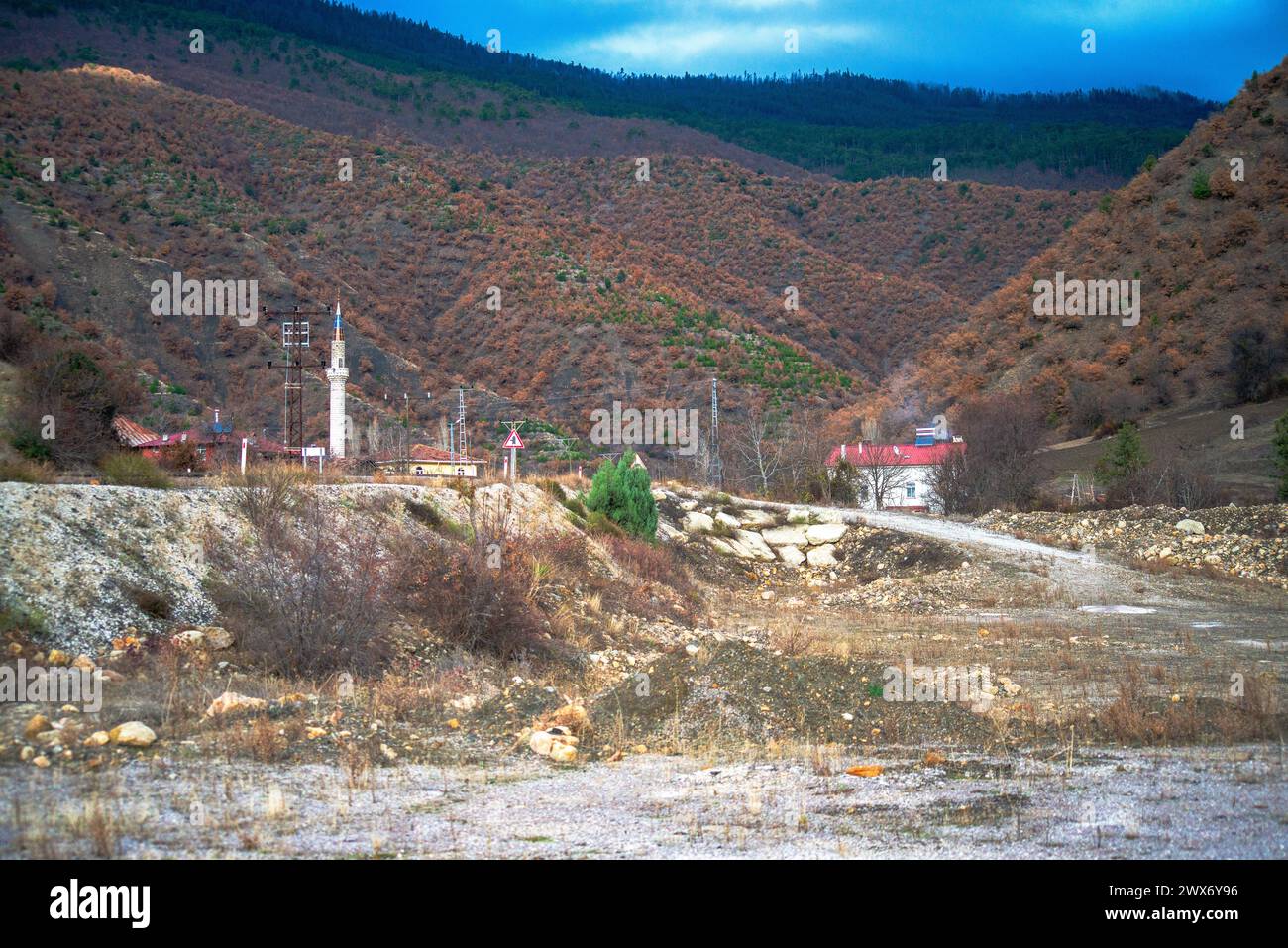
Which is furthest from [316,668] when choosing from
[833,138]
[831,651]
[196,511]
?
[833,138]

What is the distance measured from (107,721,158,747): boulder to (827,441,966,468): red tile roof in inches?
1610

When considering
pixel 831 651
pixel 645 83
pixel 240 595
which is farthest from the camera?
pixel 645 83

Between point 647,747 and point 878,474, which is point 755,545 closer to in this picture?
point 878,474

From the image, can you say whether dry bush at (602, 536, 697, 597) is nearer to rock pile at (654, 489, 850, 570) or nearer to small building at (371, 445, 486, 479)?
rock pile at (654, 489, 850, 570)

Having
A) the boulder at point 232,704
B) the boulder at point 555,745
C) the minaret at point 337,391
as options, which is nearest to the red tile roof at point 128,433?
the minaret at point 337,391

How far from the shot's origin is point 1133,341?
5697 cm

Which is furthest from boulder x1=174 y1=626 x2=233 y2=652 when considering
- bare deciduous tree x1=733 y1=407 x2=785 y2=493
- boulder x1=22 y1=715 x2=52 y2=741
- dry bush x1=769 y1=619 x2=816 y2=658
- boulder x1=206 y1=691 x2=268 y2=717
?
bare deciduous tree x1=733 y1=407 x2=785 y2=493

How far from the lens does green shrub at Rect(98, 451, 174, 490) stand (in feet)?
51.3

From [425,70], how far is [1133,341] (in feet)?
406

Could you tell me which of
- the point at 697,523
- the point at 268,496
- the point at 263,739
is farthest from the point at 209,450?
the point at 263,739

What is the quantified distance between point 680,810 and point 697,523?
2300 cm

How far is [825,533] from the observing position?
31031mm

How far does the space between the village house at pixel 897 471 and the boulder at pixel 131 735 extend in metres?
38.9

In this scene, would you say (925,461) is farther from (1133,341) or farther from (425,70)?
(425,70)
